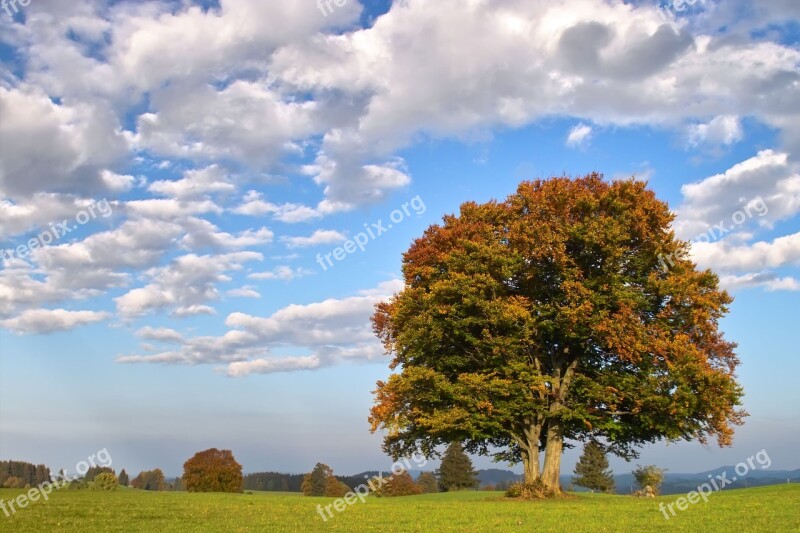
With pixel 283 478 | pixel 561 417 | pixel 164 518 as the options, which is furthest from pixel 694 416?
pixel 283 478

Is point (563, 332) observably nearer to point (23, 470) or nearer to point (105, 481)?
point (105, 481)

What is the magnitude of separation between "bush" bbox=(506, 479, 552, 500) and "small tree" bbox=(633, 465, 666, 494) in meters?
31.0

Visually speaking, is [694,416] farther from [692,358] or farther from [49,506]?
[49,506]

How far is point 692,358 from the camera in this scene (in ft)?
92.1

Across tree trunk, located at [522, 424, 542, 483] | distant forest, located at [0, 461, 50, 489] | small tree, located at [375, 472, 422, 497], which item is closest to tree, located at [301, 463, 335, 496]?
small tree, located at [375, 472, 422, 497]

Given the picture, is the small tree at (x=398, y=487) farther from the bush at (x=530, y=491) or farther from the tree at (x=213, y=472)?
the bush at (x=530, y=491)

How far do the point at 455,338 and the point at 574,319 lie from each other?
7044mm

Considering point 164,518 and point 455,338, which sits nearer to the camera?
point 164,518

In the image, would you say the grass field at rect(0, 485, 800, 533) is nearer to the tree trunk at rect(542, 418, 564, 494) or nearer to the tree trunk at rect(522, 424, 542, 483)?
the tree trunk at rect(542, 418, 564, 494)

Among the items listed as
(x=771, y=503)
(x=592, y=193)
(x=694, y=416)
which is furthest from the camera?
(x=592, y=193)

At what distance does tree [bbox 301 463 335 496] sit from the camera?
103000 mm

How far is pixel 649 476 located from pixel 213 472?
42.3 meters

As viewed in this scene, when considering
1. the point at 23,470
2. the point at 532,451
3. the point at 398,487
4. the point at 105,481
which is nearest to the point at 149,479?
the point at 23,470

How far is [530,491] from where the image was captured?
104 feet
